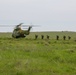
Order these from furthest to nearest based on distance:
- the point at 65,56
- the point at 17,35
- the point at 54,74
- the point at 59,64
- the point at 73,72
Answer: the point at 17,35 → the point at 65,56 → the point at 59,64 → the point at 73,72 → the point at 54,74

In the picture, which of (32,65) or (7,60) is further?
(7,60)

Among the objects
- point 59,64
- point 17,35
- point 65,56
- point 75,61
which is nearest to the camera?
point 59,64

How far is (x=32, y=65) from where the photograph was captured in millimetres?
17969

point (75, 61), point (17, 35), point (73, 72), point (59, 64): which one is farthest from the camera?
point (17, 35)

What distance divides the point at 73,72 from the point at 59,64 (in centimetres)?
223

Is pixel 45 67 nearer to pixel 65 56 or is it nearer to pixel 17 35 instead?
pixel 65 56

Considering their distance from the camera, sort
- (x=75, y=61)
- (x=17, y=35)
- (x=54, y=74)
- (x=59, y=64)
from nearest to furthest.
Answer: (x=54, y=74) → (x=59, y=64) → (x=75, y=61) → (x=17, y=35)

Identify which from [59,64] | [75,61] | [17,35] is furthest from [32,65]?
[17,35]

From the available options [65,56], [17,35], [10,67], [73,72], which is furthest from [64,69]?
[17,35]

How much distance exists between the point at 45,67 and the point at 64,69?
1.01 meters

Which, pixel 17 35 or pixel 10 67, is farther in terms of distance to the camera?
pixel 17 35

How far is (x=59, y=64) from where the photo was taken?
1939 cm

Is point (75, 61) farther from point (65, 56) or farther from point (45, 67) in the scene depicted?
point (45, 67)

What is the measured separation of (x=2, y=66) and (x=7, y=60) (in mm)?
1856
